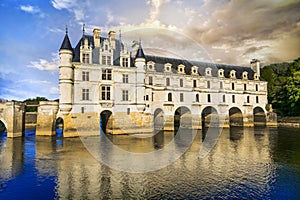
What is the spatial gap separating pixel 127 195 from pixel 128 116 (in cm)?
Answer: 2356

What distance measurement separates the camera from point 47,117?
33.0 m

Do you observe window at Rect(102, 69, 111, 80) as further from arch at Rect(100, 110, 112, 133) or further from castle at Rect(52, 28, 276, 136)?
arch at Rect(100, 110, 112, 133)

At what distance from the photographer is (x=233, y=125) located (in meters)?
52.0

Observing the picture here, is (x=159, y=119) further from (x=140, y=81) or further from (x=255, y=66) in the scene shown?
(x=255, y=66)

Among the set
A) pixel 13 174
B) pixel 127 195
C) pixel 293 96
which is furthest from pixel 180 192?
pixel 293 96

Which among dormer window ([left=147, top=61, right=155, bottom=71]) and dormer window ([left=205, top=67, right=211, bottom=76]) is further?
dormer window ([left=205, top=67, right=211, bottom=76])

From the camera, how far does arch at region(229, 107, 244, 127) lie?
164 feet

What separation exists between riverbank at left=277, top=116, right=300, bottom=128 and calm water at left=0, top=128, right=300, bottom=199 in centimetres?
3050

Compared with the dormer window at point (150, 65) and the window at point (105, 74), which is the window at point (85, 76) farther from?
the dormer window at point (150, 65)

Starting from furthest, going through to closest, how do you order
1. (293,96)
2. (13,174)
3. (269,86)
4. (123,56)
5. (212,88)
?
(269,86), (293,96), (212,88), (123,56), (13,174)

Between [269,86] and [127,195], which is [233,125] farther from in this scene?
[127,195]

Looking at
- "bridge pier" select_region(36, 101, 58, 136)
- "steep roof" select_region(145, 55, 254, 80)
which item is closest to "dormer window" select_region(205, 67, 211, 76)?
"steep roof" select_region(145, 55, 254, 80)

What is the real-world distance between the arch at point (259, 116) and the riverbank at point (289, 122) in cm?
474

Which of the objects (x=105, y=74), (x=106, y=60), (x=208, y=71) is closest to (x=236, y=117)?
(x=208, y=71)
